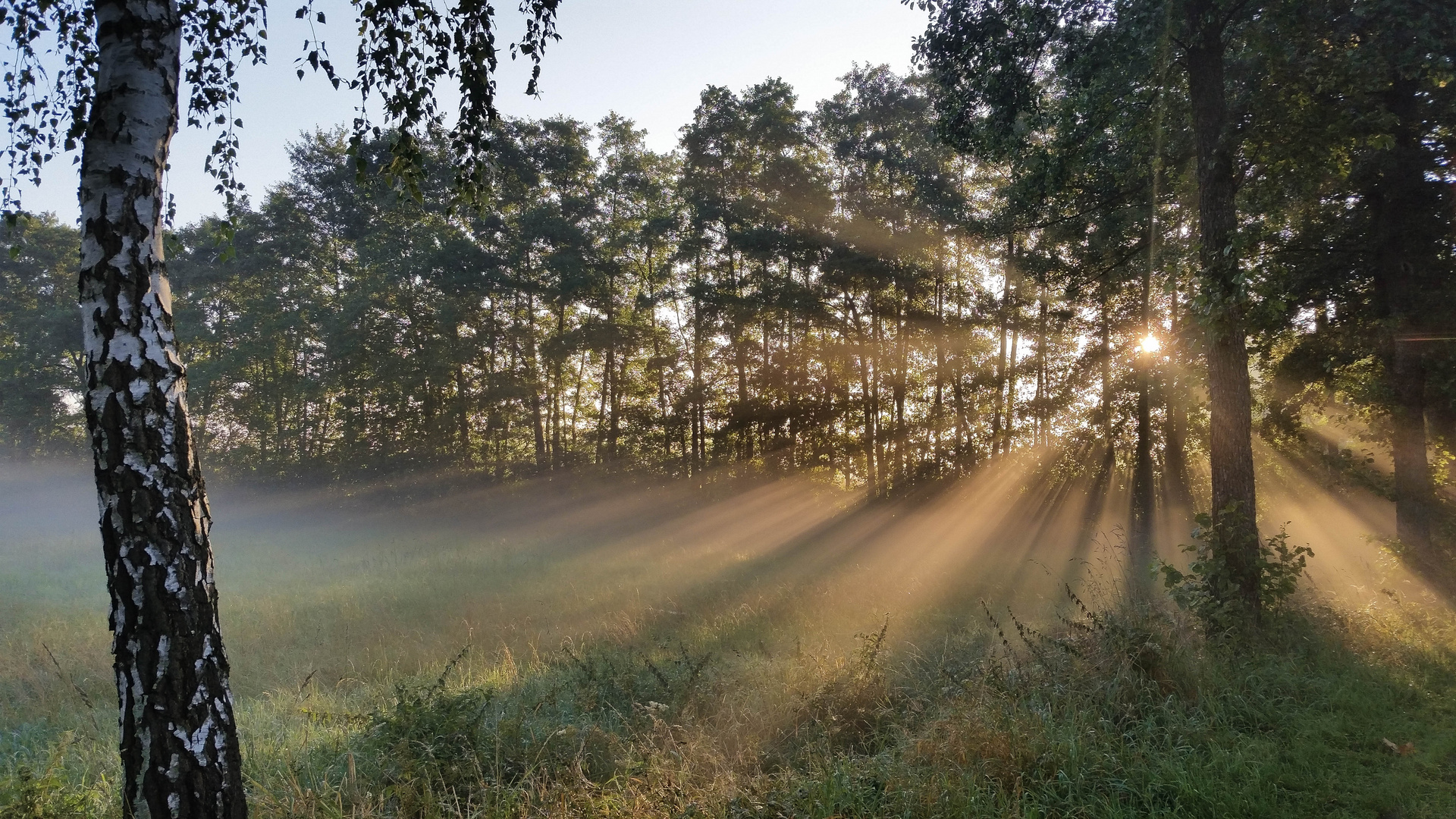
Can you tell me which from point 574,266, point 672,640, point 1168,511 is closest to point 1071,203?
point 672,640

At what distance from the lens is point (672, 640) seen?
31.8 feet

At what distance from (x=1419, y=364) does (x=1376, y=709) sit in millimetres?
8014

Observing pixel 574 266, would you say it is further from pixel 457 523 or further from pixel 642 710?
pixel 642 710

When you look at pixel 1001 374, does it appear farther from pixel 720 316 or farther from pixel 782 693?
pixel 782 693

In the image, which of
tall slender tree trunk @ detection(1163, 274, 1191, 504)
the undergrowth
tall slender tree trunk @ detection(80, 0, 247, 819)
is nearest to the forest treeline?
tall slender tree trunk @ detection(1163, 274, 1191, 504)

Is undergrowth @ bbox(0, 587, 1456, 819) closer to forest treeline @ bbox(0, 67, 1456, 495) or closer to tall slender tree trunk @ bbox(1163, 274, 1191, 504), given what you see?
forest treeline @ bbox(0, 67, 1456, 495)

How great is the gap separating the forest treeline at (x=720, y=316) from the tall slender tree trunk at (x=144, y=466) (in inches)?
426

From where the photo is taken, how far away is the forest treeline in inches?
580

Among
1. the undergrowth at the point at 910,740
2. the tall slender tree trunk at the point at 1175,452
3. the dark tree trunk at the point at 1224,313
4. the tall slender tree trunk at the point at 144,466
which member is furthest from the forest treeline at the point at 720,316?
the tall slender tree trunk at the point at 144,466

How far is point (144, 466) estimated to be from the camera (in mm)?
2887

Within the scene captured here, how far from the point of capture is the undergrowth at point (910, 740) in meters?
3.87

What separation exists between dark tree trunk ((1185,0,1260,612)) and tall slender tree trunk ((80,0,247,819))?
8.69 metres

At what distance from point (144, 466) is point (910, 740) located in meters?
4.51

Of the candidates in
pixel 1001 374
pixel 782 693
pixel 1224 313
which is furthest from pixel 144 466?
pixel 1001 374
